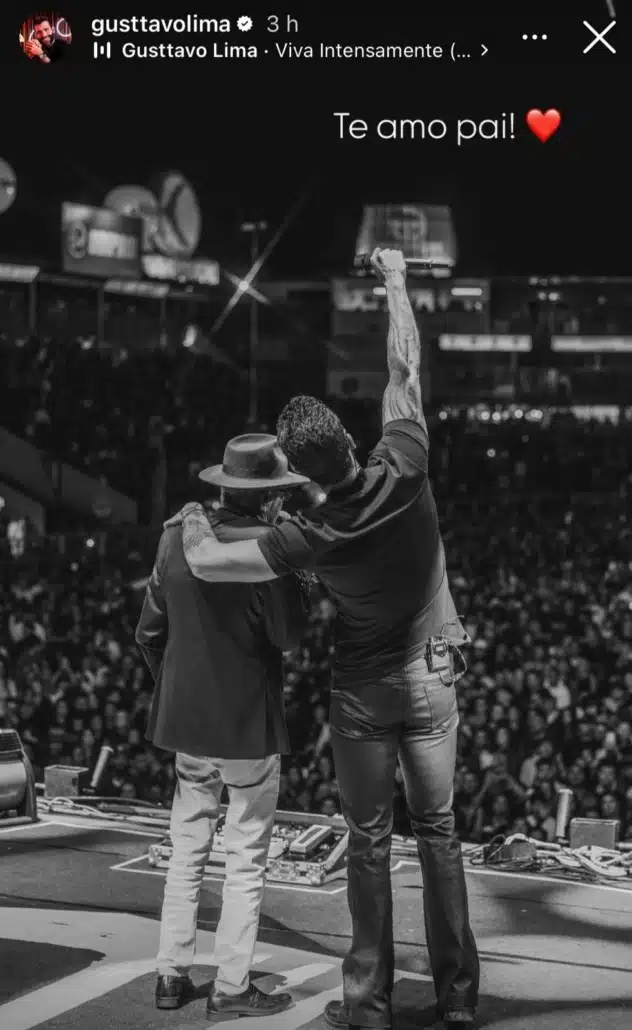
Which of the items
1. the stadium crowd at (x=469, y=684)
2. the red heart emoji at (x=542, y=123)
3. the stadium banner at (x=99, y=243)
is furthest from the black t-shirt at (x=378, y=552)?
the stadium banner at (x=99, y=243)

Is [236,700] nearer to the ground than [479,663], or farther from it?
farther from it

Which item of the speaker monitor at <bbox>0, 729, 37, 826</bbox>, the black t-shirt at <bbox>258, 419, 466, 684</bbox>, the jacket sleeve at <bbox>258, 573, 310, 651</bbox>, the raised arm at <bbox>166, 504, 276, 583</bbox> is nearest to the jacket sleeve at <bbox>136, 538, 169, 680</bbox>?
the raised arm at <bbox>166, 504, 276, 583</bbox>

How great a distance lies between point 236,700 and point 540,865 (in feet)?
6.78

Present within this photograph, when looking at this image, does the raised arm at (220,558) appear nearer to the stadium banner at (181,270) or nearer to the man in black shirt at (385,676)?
the man in black shirt at (385,676)

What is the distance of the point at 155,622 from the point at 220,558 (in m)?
0.44

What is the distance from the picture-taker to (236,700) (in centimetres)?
356

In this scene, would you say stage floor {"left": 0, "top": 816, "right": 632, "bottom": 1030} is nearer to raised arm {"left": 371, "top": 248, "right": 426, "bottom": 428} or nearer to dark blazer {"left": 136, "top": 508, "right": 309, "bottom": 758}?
dark blazer {"left": 136, "top": 508, "right": 309, "bottom": 758}

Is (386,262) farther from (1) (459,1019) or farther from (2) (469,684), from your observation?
(2) (469,684)

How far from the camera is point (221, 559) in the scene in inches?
132

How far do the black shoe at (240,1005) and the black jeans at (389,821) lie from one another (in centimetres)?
23

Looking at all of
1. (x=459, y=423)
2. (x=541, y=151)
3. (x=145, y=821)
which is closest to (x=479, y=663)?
(x=145, y=821)

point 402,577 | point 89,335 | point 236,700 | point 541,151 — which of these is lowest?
point 236,700

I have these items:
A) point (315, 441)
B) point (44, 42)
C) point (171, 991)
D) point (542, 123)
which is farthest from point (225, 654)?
point (542, 123)

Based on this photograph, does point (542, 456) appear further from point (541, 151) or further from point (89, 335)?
point (541, 151)
